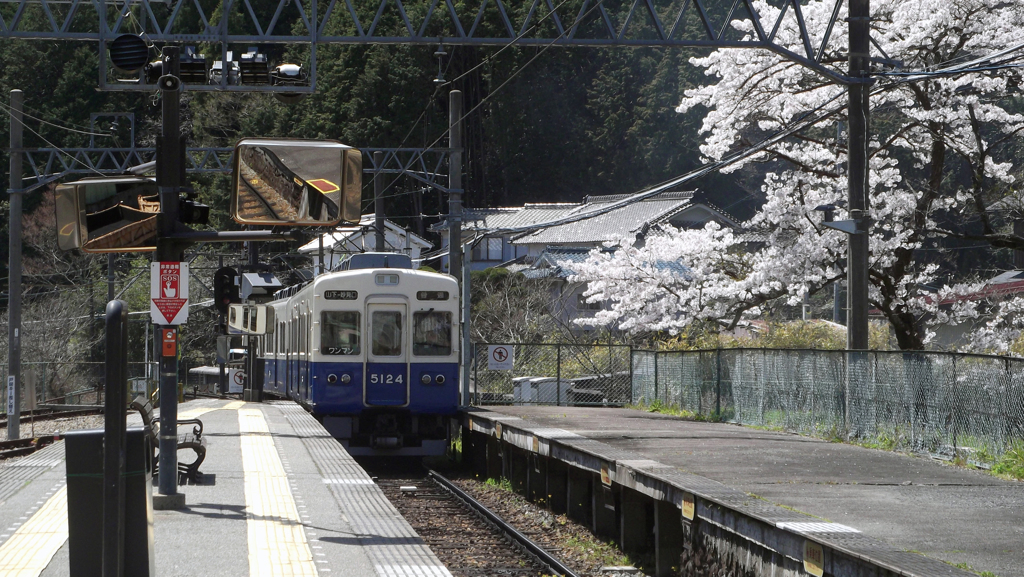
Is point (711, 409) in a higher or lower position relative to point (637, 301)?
lower

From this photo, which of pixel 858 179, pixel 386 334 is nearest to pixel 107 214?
pixel 858 179

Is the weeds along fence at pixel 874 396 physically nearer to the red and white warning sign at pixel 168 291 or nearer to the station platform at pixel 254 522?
the station platform at pixel 254 522

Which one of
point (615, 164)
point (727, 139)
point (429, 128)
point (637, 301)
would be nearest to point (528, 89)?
point (615, 164)

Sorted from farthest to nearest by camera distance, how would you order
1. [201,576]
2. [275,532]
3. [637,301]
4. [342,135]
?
[342,135]
[637,301]
[275,532]
[201,576]

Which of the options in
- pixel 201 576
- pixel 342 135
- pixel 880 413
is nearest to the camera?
pixel 201 576

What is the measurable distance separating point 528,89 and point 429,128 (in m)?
9.92

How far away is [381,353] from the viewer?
18.6m

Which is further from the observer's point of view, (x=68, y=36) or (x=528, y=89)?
(x=528, y=89)

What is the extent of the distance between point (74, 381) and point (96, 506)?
37498mm

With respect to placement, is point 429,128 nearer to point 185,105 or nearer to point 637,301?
point 185,105

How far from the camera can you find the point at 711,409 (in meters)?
18.1

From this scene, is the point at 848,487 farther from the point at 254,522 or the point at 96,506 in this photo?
the point at 96,506

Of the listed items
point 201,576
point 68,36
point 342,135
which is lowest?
point 201,576

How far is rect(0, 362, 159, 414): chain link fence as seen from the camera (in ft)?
107
